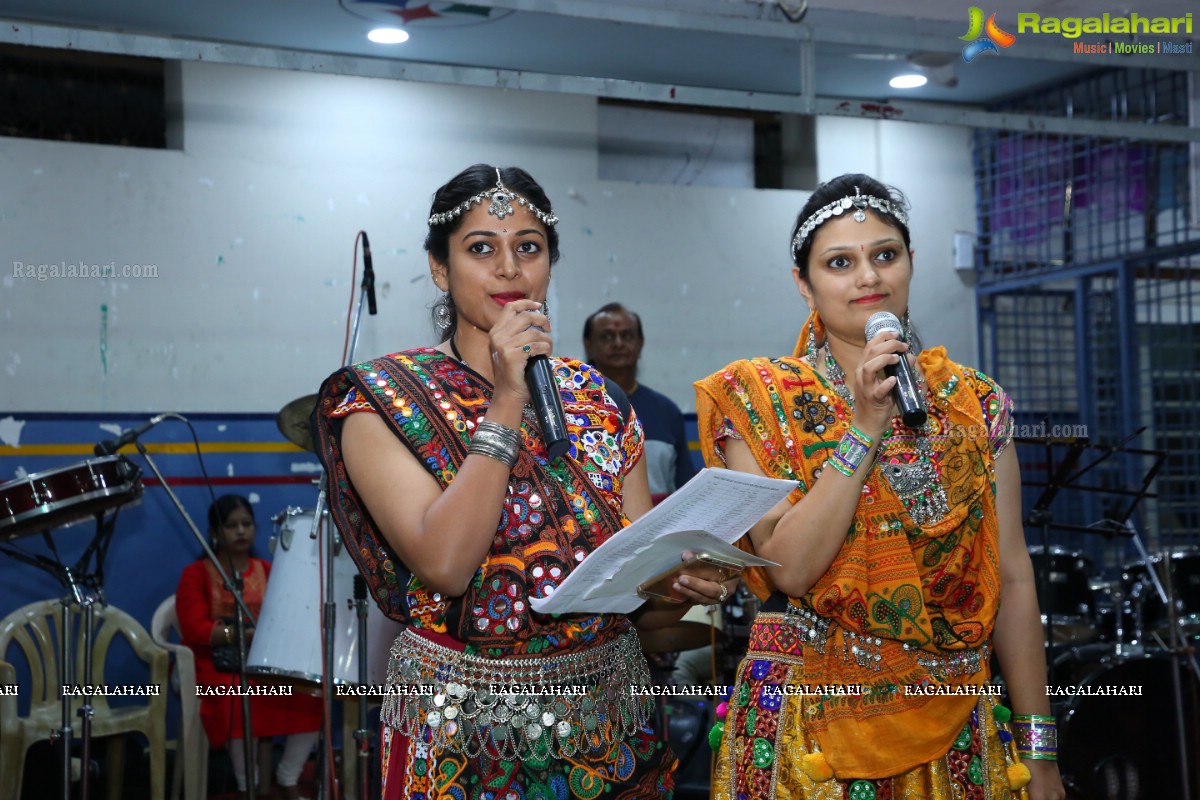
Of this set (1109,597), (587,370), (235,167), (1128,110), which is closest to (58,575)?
(235,167)

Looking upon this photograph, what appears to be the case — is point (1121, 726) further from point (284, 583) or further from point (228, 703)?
point (228, 703)

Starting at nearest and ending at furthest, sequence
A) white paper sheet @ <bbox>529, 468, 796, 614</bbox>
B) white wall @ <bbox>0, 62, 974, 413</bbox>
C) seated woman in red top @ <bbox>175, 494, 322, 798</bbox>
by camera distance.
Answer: white paper sheet @ <bbox>529, 468, 796, 614</bbox> < seated woman in red top @ <bbox>175, 494, 322, 798</bbox> < white wall @ <bbox>0, 62, 974, 413</bbox>

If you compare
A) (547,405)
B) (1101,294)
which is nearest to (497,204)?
(547,405)

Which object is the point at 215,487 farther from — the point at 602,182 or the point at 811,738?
the point at 811,738

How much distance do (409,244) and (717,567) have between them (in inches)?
173

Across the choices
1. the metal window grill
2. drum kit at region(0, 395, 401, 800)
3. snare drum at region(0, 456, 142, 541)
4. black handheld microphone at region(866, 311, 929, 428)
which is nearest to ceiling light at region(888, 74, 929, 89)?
the metal window grill

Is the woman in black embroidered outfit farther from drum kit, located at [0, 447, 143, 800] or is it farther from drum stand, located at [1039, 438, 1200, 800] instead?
drum stand, located at [1039, 438, 1200, 800]

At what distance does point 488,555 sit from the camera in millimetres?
1676

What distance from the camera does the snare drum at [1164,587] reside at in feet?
16.7

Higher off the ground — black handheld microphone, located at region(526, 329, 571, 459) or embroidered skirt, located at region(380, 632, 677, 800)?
black handheld microphone, located at region(526, 329, 571, 459)

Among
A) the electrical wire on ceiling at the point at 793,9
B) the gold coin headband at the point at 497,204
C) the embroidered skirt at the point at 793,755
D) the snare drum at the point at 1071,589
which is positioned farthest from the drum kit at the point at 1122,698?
the gold coin headband at the point at 497,204

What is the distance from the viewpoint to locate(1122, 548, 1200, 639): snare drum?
16.7 feet

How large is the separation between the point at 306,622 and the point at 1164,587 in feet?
11.6

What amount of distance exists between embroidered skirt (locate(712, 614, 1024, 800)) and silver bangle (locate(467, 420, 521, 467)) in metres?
0.59
